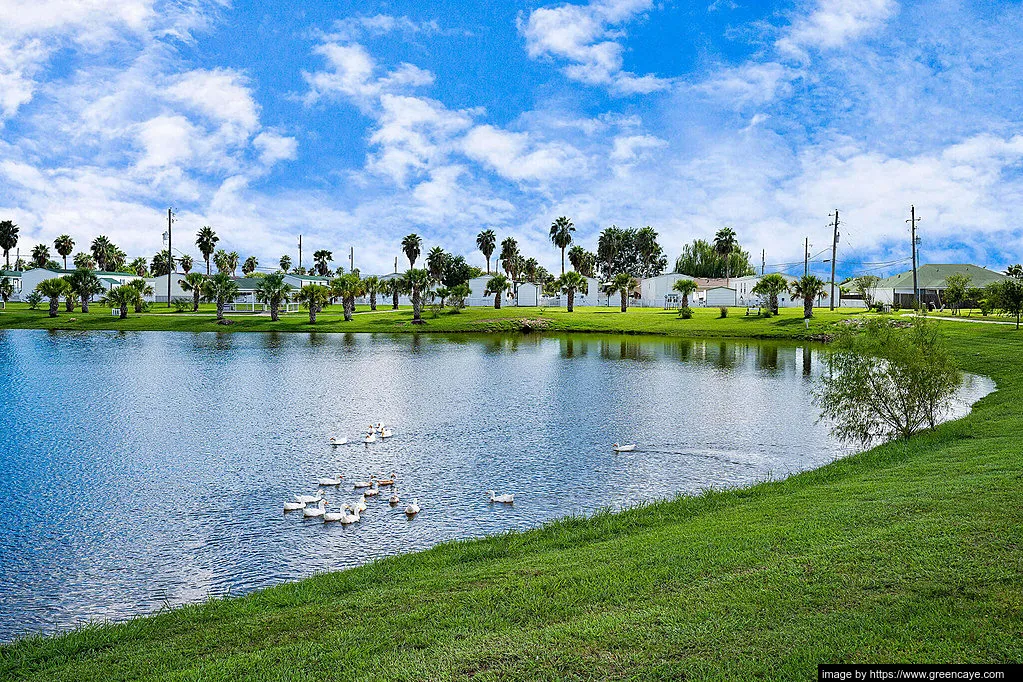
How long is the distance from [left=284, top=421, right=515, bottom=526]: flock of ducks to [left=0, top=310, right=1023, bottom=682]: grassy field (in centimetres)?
390

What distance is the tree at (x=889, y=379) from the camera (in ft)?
80.9

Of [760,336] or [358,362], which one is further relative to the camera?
[760,336]

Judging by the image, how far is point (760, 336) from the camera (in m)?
88.6

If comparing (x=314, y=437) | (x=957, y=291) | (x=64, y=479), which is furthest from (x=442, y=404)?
(x=957, y=291)

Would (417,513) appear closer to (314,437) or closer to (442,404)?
(314,437)

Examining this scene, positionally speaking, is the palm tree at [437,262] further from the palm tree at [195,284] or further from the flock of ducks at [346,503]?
the flock of ducks at [346,503]

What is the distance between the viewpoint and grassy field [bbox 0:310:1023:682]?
7.94 meters

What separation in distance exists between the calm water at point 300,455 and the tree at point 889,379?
184 centimetres

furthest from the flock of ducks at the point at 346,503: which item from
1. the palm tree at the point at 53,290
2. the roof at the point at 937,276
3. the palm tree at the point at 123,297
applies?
the roof at the point at 937,276

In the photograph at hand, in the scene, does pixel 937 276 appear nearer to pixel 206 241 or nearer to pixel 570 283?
pixel 570 283

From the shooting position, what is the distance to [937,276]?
429ft

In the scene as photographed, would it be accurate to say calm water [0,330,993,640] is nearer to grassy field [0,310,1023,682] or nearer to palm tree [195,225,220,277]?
grassy field [0,310,1023,682]

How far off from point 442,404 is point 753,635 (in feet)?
98.9

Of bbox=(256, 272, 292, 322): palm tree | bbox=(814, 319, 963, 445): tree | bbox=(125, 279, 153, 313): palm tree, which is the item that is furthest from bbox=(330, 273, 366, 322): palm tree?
bbox=(814, 319, 963, 445): tree
